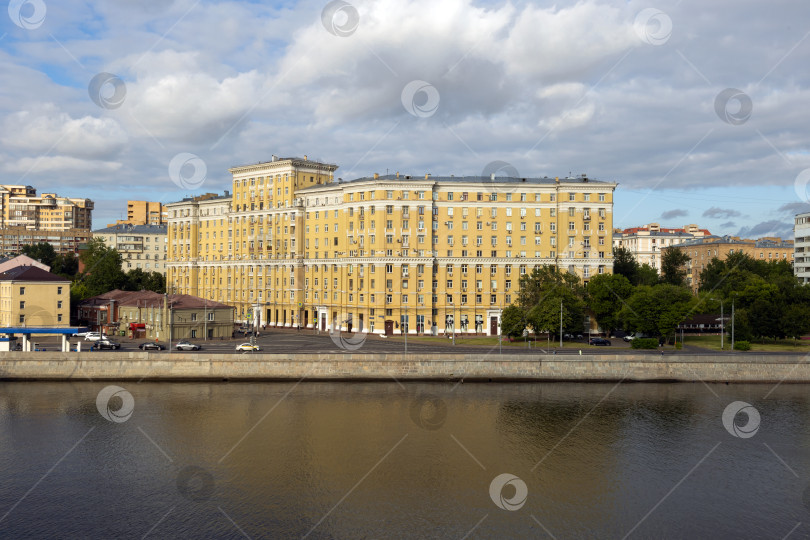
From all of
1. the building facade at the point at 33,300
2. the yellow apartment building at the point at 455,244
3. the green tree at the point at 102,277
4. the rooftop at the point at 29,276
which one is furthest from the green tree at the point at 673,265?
the rooftop at the point at 29,276

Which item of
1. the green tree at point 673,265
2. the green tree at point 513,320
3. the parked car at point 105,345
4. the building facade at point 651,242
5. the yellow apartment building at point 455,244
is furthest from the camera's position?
the building facade at point 651,242

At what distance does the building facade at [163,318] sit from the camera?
74375mm

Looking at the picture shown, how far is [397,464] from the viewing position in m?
35.9

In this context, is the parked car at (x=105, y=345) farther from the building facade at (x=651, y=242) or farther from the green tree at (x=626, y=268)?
the building facade at (x=651, y=242)

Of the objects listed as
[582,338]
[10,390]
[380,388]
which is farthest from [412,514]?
[582,338]

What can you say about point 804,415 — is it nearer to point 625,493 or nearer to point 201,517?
point 625,493

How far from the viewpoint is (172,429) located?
41.7 meters

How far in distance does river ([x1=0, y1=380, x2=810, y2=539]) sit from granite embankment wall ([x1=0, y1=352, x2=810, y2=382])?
3645 millimetres

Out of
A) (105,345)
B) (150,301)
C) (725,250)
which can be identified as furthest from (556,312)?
(725,250)

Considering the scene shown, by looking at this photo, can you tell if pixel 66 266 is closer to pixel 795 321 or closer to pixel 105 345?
pixel 105 345

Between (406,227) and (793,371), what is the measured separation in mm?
45075

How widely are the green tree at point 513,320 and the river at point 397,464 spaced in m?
18.4

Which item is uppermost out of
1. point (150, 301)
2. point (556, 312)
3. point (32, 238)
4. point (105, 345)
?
point (32, 238)

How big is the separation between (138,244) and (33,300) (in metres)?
73.4
